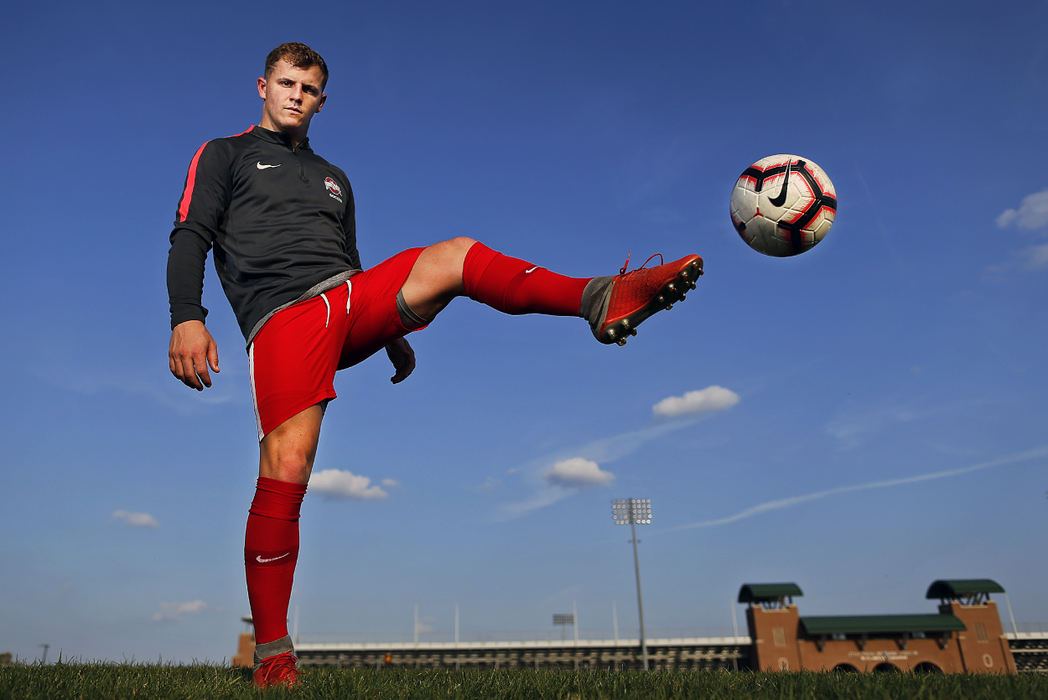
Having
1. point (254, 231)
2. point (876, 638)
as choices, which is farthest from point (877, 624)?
point (254, 231)

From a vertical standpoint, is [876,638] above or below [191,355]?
below

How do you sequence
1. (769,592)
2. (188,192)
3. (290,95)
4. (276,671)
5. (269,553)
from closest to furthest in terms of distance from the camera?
(276,671) < (269,553) < (188,192) < (290,95) < (769,592)

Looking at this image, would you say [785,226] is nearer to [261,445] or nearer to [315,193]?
[315,193]

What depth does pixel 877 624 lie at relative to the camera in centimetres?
3962

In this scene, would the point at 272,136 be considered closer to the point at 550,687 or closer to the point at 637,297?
the point at 637,297

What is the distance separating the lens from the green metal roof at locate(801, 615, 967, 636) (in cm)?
3950

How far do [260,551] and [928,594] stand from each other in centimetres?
5179

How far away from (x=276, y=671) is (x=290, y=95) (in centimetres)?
284

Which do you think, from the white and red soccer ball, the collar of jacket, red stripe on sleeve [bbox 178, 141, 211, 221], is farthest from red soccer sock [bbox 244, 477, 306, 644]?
the white and red soccer ball

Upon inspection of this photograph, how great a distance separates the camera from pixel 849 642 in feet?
130

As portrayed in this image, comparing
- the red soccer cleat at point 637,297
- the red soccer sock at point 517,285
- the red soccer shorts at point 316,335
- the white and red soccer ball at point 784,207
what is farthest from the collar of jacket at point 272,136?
the white and red soccer ball at point 784,207

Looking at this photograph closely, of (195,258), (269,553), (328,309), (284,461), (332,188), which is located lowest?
(269,553)

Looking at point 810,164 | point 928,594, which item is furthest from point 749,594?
point 810,164

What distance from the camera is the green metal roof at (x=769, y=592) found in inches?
1624
